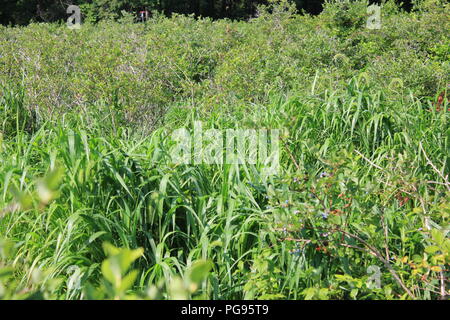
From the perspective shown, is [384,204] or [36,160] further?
[36,160]

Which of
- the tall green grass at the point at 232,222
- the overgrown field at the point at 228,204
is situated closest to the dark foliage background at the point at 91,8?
the overgrown field at the point at 228,204

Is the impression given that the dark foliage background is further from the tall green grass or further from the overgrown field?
the tall green grass

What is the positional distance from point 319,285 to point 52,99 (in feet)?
12.0

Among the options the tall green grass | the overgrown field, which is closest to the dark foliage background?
the overgrown field

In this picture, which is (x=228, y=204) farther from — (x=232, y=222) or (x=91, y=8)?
(x=91, y=8)

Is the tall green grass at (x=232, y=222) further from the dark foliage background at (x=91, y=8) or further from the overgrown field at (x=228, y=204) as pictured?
the dark foliage background at (x=91, y=8)

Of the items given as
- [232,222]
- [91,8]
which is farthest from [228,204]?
[91,8]

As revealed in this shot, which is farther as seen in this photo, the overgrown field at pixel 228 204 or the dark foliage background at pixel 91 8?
the dark foliage background at pixel 91 8

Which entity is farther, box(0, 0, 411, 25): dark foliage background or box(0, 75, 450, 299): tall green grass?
box(0, 0, 411, 25): dark foliage background

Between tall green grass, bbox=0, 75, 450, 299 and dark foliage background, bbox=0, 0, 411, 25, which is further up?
dark foliage background, bbox=0, 0, 411, 25

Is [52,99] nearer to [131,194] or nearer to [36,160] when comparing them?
[36,160]

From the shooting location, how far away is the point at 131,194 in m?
2.71

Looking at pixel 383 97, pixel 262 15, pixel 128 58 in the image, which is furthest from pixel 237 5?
pixel 383 97

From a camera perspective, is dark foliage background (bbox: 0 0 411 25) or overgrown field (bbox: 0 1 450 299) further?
dark foliage background (bbox: 0 0 411 25)
